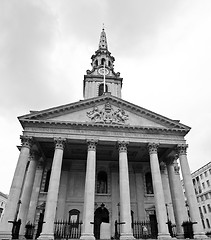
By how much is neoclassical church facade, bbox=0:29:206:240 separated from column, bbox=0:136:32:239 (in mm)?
76

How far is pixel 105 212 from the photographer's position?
925 inches

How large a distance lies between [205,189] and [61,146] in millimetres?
40634

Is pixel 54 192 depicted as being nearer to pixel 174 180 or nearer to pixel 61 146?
pixel 61 146

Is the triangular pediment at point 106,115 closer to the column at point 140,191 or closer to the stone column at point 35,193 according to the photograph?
the stone column at point 35,193

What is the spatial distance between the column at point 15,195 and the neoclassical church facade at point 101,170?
0.08 m

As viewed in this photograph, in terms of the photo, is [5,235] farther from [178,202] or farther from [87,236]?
[178,202]

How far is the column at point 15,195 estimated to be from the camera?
16.1 metres

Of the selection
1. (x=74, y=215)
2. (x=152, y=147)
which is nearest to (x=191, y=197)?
(x=152, y=147)

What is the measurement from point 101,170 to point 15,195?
36.6ft

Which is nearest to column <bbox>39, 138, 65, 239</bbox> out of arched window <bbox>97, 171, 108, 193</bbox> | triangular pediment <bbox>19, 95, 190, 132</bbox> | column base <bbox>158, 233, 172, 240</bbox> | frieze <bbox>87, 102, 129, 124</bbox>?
triangular pediment <bbox>19, 95, 190, 132</bbox>

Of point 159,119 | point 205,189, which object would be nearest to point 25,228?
point 159,119

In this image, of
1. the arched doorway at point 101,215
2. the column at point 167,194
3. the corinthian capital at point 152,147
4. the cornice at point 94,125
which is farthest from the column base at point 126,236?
the cornice at point 94,125

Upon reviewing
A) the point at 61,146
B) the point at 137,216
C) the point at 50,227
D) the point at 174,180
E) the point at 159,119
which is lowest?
the point at 50,227

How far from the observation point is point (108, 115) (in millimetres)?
22406
